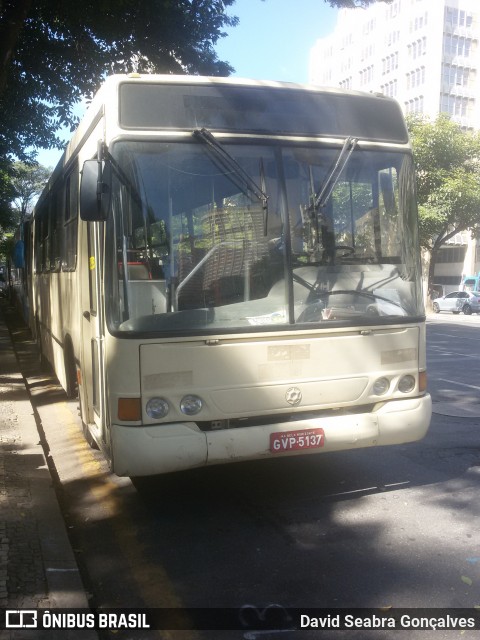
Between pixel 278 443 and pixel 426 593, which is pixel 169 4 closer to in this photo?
pixel 278 443

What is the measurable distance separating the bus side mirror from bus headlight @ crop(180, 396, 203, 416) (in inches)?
53.4

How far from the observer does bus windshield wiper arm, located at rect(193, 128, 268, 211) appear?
475 cm

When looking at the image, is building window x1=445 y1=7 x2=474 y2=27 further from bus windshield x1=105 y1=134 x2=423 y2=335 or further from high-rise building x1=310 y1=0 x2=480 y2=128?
bus windshield x1=105 y1=134 x2=423 y2=335

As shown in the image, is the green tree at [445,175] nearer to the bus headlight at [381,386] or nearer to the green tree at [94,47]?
the green tree at [94,47]

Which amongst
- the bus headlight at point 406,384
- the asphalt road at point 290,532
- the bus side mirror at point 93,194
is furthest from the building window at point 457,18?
the bus side mirror at point 93,194

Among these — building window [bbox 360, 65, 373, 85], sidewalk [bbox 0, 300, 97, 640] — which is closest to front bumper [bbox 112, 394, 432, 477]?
sidewalk [bbox 0, 300, 97, 640]

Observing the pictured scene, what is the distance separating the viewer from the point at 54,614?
11.5ft

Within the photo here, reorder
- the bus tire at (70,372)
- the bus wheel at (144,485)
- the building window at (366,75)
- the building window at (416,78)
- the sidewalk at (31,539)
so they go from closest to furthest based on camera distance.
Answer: the sidewalk at (31,539)
the bus wheel at (144,485)
the bus tire at (70,372)
the building window at (416,78)
the building window at (366,75)

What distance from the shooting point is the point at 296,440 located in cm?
486

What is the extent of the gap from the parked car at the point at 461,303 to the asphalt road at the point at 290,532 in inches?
1356

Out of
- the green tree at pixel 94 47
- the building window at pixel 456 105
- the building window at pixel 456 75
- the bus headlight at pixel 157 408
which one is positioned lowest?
the bus headlight at pixel 157 408

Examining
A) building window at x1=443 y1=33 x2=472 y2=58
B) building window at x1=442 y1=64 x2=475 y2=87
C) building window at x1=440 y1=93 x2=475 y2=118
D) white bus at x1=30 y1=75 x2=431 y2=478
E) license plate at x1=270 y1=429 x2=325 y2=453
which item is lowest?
license plate at x1=270 y1=429 x2=325 y2=453

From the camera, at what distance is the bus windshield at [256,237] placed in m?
4.63

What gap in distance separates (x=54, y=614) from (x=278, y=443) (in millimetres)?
1913
